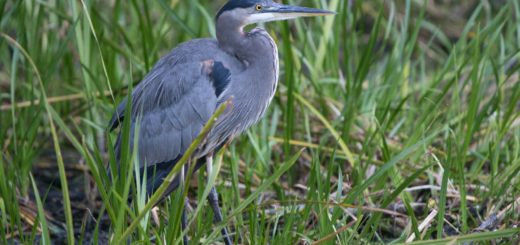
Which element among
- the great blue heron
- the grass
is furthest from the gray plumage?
the grass

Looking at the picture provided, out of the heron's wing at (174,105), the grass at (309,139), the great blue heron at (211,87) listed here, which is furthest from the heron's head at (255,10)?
the grass at (309,139)

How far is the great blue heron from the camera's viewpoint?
132 inches

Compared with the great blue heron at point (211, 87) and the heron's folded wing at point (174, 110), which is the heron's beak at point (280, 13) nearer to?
the great blue heron at point (211, 87)

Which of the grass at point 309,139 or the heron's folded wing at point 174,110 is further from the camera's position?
the heron's folded wing at point 174,110

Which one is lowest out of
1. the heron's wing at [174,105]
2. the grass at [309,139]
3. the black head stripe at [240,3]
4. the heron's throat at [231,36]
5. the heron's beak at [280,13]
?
the grass at [309,139]

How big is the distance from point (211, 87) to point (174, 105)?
0.16 meters

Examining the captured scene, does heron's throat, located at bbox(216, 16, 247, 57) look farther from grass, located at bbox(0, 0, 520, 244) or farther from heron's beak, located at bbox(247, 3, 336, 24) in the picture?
grass, located at bbox(0, 0, 520, 244)

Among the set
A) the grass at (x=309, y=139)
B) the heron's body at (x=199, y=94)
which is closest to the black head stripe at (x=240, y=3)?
the heron's body at (x=199, y=94)

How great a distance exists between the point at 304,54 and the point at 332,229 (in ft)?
5.65

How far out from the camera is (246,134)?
391 centimetres

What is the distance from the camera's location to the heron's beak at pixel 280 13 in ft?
10.9

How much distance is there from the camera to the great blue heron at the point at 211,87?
3.36 meters

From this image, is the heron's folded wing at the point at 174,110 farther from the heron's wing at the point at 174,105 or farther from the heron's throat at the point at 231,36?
the heron's throat at the point at 231,36

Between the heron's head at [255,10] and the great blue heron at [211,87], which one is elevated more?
the heron's head at [255,10]
